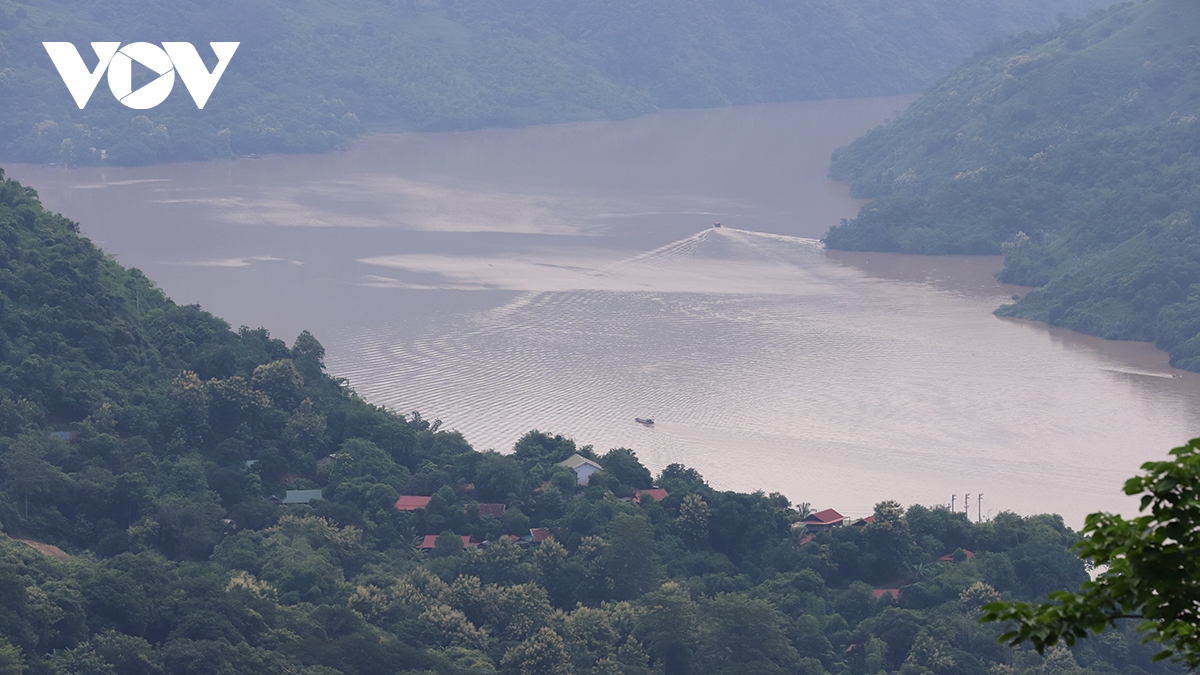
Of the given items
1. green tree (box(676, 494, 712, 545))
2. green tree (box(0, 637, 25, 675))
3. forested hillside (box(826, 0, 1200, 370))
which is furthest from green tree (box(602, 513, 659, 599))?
forested hillside (box(826, 0, 1200, 370))

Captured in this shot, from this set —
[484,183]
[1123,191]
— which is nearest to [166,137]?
[484,183]

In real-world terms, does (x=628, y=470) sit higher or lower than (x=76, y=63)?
lower

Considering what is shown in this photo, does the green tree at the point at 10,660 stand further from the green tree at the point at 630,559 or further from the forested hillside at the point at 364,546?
the green tree at the point at 630,559

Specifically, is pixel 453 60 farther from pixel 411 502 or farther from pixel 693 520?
pixel 693 520

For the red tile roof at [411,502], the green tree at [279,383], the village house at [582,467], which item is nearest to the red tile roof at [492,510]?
the red tile roof at [411,502]

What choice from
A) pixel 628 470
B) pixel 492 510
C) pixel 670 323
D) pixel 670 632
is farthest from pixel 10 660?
pixel 670 323

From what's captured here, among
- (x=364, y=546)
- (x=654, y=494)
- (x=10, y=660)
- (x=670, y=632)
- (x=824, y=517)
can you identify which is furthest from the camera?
(x=654, y=494)

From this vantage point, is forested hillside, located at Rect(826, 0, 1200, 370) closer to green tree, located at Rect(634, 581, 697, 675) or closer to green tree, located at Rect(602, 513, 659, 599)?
green tree, located at Rect(602, 513, 659, 599)
